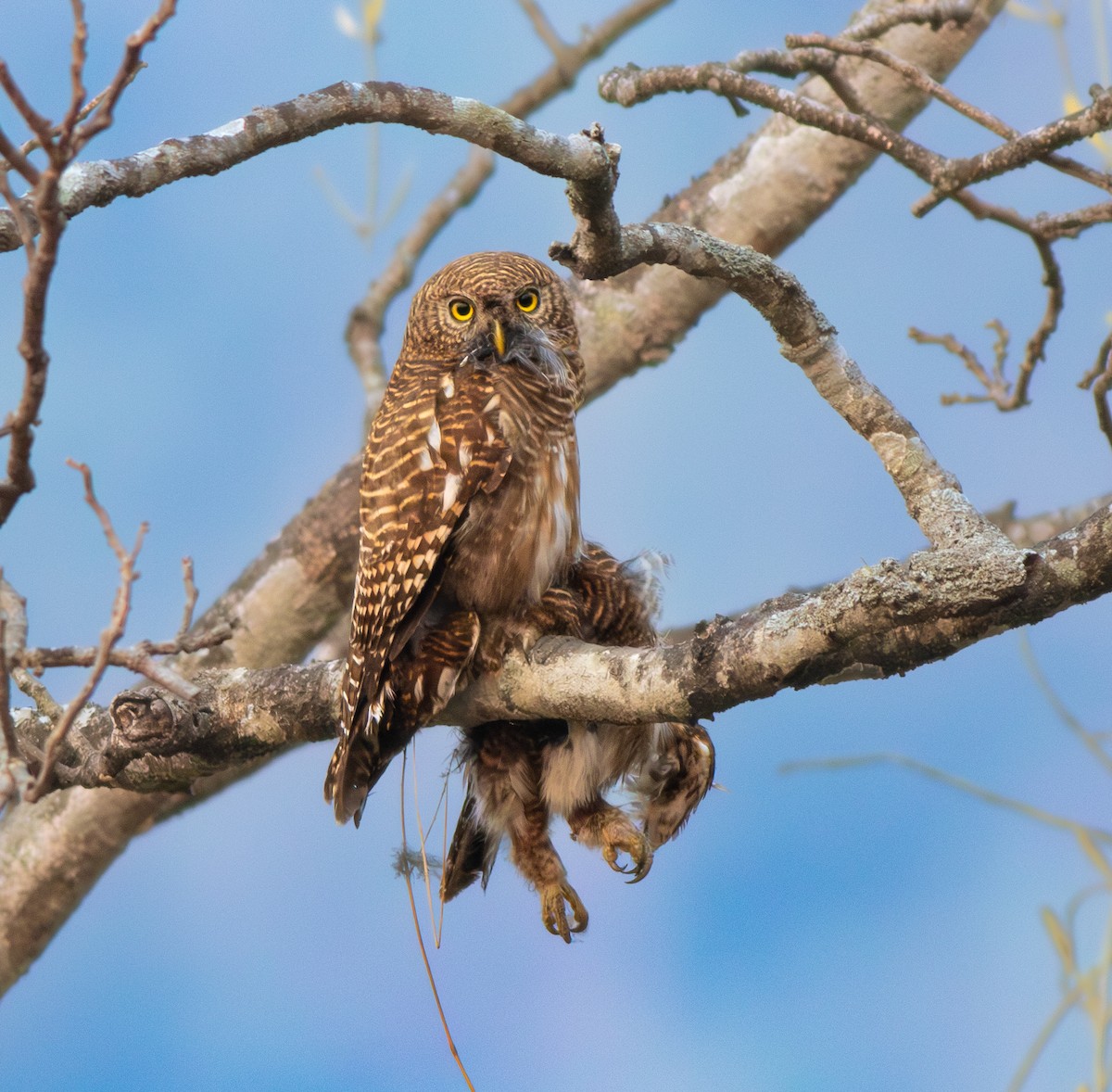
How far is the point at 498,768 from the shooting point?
2742 mm

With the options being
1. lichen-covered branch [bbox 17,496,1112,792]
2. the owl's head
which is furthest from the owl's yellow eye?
lichen-covered branch [bbox 17,496,1112,792]

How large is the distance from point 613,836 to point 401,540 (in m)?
0.78

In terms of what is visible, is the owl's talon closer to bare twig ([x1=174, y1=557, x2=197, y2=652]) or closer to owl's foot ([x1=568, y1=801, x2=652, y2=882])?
owl's foot ([x1=568, y1=801, x2=652, y2=882])

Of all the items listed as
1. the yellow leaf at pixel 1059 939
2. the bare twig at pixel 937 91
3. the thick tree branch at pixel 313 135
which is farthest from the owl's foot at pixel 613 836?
the bare twig at pixel 937 91

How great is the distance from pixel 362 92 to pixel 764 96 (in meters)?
1.15

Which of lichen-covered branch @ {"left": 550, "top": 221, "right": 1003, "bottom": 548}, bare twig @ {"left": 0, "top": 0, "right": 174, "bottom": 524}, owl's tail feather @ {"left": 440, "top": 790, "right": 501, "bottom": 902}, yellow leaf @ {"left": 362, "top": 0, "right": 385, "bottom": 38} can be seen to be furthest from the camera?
yellow leaf @ {"left": 362, "top": 0, "right": 385, "bottom": 38}

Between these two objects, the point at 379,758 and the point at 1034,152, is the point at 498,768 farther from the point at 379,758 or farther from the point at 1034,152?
the point at 1034,152

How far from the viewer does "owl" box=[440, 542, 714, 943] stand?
2.66 m

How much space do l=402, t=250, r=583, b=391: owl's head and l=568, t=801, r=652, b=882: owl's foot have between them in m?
0.93

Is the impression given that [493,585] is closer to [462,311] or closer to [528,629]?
[528,629]

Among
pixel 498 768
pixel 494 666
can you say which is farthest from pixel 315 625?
pixel 494 666

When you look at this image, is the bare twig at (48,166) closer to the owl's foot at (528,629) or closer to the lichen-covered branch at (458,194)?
the owl's foot at (528,629)

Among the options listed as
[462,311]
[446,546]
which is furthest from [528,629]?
[462,311]

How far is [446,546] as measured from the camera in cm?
243
